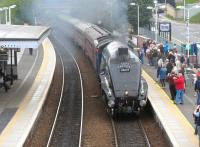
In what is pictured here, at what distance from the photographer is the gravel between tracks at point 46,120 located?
2052cm

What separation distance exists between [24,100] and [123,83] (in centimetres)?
629

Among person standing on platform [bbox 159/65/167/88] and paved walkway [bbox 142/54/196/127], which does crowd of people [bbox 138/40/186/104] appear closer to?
person standing on platform [bbox 159/65/167/88]

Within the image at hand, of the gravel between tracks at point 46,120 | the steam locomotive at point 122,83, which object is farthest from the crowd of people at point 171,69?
the gravel between tracks at point 46,120

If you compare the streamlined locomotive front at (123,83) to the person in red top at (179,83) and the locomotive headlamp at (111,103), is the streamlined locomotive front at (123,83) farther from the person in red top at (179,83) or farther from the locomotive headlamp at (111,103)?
the person in red top at (179,83)

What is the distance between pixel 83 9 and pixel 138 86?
31.8 m

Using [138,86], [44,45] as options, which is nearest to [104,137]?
[138,86]

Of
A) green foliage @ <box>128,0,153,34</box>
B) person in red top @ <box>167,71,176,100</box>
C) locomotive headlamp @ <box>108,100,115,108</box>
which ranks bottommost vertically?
locomotive headlamp @ <box>108,100,115,108</box>

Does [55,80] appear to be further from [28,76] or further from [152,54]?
[152,54]

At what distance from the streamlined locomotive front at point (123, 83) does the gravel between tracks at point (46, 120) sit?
277 cm

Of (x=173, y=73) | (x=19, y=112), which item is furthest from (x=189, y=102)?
(x=19, y=112)

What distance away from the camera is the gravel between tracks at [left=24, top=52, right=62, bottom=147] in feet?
67.3

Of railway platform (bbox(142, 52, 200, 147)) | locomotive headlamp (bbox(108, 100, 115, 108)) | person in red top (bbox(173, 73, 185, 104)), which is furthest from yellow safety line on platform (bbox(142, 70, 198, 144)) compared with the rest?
locomotive headlamp (bbox(108, 100, 115, 108))

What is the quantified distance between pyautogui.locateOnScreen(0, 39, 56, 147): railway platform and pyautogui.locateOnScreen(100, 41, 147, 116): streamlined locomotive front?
3267 millimetres

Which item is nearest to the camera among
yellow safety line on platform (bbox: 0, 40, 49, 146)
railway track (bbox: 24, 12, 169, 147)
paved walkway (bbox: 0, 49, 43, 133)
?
yellow safety line on platform (bbox: 0, 40, 49, 146)
